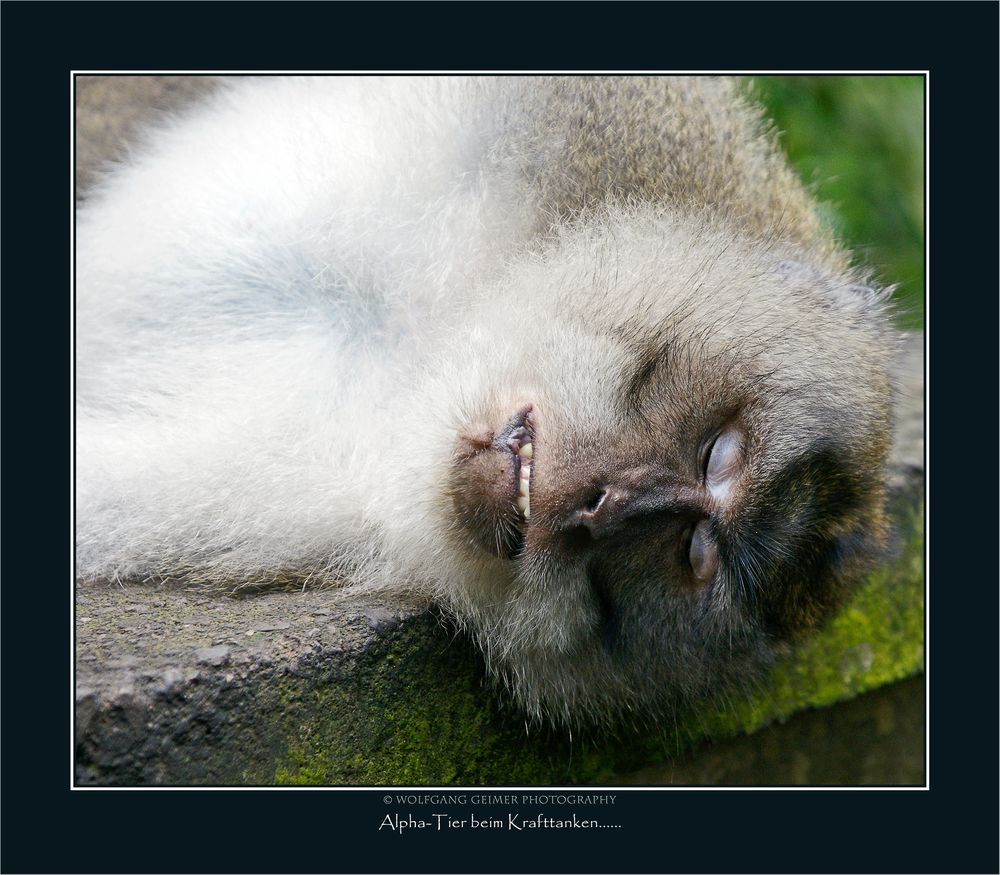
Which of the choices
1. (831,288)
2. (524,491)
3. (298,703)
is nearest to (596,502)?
(524,491)

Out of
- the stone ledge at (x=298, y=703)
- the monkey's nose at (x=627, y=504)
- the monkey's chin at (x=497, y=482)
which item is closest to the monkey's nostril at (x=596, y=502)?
the monkey's nose at (x=627, y=504)

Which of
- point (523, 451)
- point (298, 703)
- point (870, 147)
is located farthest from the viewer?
point (870, 147)

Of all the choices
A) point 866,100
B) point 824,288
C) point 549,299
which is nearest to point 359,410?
point 549,299

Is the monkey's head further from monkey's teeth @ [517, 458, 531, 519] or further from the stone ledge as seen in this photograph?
the stone ledge

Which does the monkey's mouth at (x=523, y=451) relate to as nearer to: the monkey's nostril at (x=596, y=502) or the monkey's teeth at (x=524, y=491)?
the monkey's teeth at (x=524, y=491)

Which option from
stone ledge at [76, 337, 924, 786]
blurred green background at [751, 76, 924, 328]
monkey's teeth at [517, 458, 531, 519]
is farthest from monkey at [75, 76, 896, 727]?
blurred green background at [751, 76, 924, 328]

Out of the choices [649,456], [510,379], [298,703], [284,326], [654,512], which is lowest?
[298,703]

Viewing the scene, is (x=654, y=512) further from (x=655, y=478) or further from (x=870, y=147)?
(x=870, y=147)
